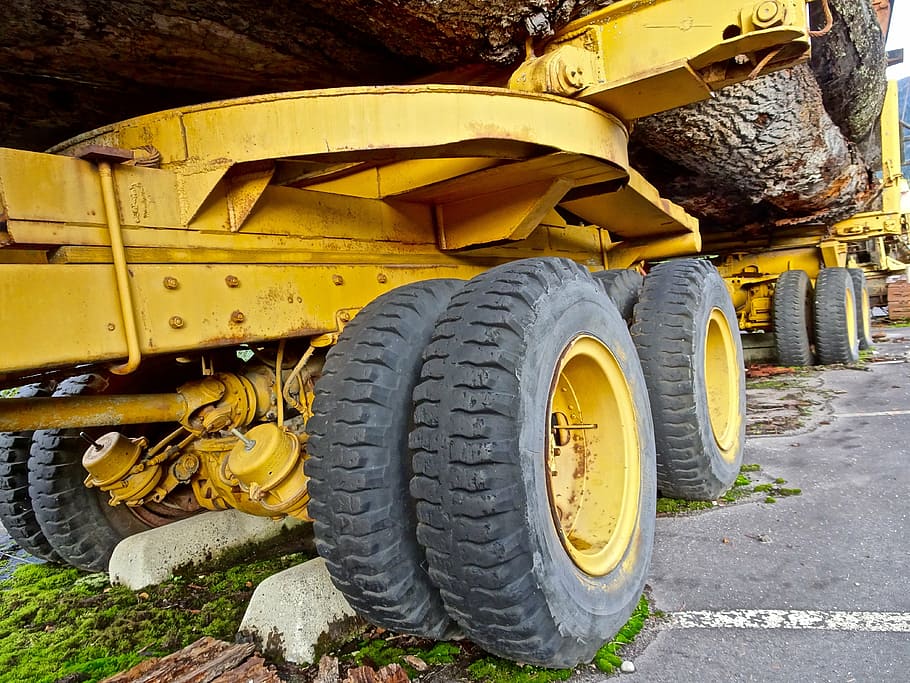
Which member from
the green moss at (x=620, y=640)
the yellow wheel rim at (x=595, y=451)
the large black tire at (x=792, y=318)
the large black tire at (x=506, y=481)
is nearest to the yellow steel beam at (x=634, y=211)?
the yellow wheel rim at (x=595, y=451)

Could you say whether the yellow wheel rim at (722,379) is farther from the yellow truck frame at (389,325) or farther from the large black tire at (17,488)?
the large black tire at (17,488)

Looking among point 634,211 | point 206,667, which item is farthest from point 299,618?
point 634,211

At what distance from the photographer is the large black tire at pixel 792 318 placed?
7891 mm

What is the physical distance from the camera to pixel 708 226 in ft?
26.9

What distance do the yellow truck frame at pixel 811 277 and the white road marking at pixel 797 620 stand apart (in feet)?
21.4

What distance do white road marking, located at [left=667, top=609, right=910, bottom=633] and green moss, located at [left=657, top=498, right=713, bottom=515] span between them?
1.03m

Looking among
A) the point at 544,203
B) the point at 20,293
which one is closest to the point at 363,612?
the point at 20,293

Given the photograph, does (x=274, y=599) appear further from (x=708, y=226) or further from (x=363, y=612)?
(x=708, y=226)

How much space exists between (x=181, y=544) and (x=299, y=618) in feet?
3.89

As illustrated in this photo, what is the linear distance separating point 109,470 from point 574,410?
1.94 m

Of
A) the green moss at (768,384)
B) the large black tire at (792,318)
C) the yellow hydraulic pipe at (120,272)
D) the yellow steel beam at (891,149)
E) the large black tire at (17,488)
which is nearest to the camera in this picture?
the yellow hydraulic pipe at (120,272)

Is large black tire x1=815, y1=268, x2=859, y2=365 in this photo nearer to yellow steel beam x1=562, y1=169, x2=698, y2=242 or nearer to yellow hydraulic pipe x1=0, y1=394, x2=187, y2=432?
yellow steel beam x1=562, y1=169, x2=698, y2=242

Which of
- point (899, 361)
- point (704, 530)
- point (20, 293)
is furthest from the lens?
point (899, 361)

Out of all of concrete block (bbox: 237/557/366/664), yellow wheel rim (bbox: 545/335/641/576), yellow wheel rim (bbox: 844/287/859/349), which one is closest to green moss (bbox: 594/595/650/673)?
yellow wheel rim (bbox: 545/335/641/576)
